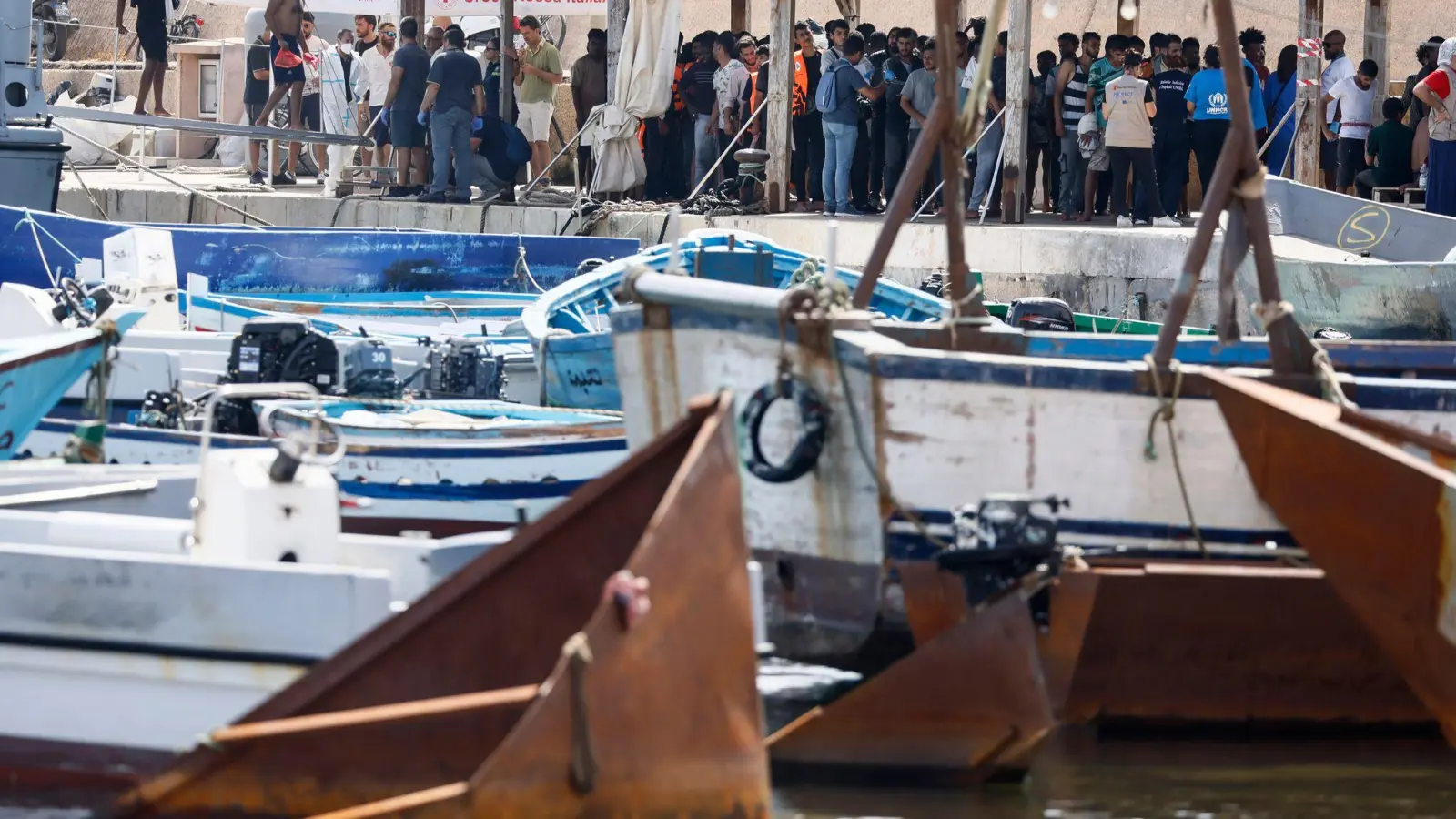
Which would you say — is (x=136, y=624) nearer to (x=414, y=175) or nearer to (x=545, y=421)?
(x=545, y=421)

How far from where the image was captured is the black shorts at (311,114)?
21.6 metres

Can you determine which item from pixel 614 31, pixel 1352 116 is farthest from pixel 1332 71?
pixel 614 31

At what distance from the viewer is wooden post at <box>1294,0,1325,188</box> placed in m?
14.8

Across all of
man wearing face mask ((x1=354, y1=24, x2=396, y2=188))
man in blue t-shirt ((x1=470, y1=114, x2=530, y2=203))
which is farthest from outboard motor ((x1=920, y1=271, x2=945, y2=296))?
man wearing face mask ((x1=354, y1=24, x2=396, y2=188))

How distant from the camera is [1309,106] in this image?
48.8 ft

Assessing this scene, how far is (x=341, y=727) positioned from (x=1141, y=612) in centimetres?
295

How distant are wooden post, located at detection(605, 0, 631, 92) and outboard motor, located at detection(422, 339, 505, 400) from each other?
7243 millimetres

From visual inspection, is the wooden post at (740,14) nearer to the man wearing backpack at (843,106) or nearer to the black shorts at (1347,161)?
the man wearing backpack at (843,106)

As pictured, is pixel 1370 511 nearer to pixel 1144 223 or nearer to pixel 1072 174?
pixel 1144 223

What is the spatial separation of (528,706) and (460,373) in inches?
246

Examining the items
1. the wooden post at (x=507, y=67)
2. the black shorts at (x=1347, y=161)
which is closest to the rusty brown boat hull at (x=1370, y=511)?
the black shorts at (x=1347, y=161)

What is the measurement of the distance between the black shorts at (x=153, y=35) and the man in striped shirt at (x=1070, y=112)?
29.6 ft

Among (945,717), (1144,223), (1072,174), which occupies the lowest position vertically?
(945,717)

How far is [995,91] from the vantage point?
52.3ft
